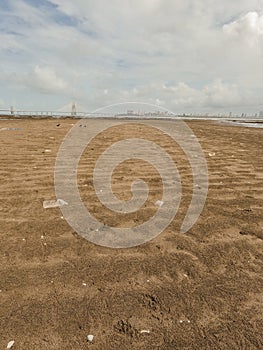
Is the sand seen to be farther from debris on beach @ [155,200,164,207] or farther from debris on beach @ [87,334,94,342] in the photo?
debris on beach @ [155,200,164,207]

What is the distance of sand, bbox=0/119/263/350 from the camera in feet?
7.11

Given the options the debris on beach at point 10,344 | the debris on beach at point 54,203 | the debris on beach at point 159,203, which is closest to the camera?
the debris on beach at point 10,344

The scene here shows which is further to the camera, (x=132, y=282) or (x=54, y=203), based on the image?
(x=54, y=203)

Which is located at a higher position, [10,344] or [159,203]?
[159,203]

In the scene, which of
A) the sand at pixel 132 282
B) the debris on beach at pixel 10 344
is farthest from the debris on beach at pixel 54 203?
the debris on beach at pixel 10 344

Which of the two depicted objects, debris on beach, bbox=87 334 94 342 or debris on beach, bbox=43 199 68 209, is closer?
debris on beach, bbox=87 334 94 342

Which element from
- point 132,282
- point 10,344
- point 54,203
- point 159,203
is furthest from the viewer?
point 159,203

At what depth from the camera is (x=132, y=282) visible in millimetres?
2793

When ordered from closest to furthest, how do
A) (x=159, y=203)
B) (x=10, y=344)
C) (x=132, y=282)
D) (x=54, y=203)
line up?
(x=10, y=344) → (x=132, y=282) → (x=54, y=203) → (x=159, y=203)

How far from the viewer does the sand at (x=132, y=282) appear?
217 cm

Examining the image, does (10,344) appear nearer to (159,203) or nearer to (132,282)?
(132,282)

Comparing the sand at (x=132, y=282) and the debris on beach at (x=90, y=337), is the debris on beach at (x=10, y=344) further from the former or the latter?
the debris on beach at (x=90, y=337)

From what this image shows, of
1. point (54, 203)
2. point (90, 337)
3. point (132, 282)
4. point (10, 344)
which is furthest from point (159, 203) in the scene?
point (10, 344)

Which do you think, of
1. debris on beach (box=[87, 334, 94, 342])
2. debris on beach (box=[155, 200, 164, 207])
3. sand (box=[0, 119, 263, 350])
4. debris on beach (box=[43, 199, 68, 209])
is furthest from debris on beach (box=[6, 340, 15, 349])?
debris on beach (box=[155, 200, 164, 207])
